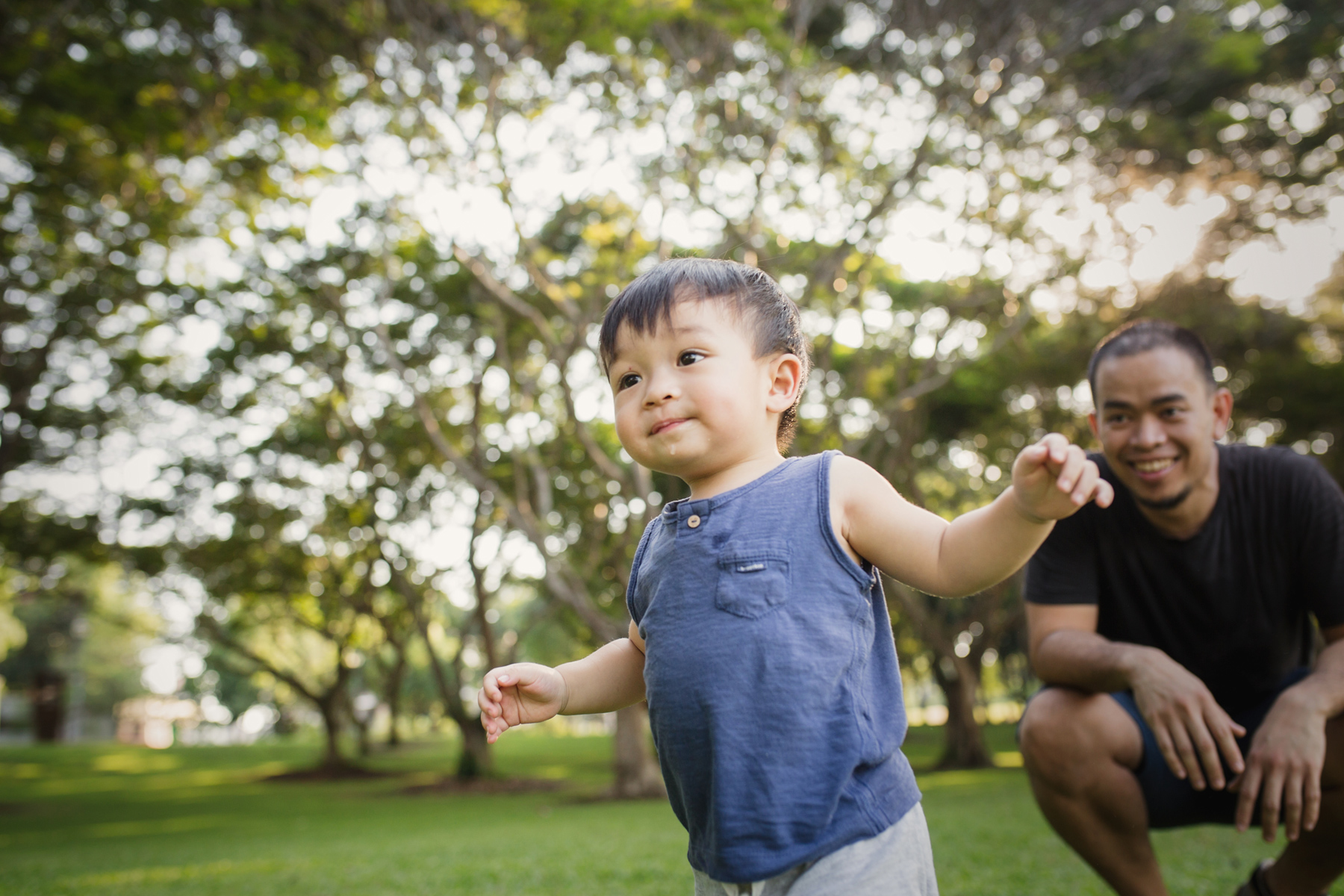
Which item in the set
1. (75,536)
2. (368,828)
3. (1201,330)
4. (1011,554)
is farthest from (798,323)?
(75,536)

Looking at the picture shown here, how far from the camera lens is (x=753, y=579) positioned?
167cm

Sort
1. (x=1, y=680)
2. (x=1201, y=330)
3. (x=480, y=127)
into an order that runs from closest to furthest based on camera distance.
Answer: (x=480, y=127)
(x=1201, y=330)
(x=1, y=680)

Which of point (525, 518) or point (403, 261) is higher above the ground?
point (403, 261)

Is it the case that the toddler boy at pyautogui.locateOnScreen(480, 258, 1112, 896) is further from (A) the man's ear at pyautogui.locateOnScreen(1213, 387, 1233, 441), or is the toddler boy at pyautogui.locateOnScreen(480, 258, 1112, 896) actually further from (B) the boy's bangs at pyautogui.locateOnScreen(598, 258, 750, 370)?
(A) the man's ear at pyautogui.locateOnScreen(1213, 387, 1233, 441)

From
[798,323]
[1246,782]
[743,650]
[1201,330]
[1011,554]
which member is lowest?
[1246,782]

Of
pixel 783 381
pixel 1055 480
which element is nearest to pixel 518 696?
pixel 783 381

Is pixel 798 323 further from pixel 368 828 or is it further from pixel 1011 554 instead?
pixel 368 828

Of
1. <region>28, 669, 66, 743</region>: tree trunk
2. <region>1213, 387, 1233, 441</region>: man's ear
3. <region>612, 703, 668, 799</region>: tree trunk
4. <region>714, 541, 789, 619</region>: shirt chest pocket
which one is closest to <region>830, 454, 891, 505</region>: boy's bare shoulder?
<region>714, 541, 789, 619</region>: shirt chest pocket

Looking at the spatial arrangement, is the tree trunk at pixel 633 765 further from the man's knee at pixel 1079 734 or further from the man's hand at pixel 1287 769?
the man's hand at pixel 1287 769

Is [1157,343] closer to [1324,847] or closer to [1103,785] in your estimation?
[1103,785]

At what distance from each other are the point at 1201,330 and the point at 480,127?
9181 millimetres

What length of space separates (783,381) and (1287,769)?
148 cm

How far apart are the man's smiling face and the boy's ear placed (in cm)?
127

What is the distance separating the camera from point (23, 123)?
27.1 feet
